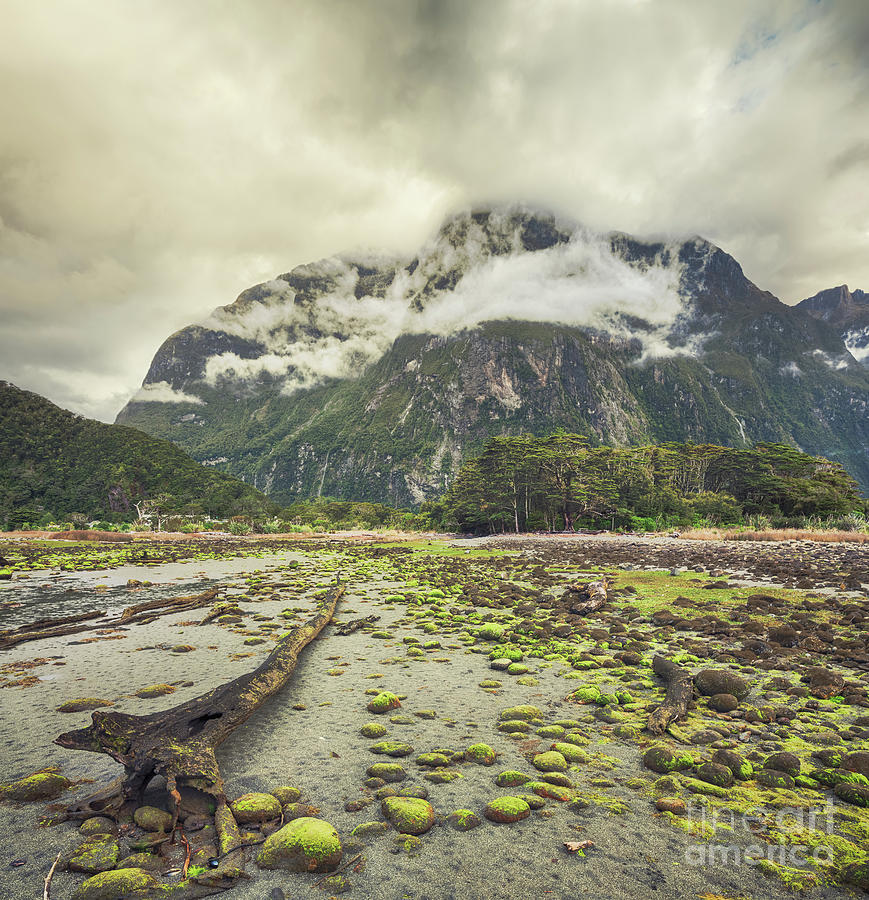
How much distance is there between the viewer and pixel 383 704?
6.19 meters

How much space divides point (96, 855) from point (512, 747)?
13.2 feet

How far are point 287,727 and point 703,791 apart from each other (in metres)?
4.82

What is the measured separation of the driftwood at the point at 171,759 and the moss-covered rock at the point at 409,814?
122 centimetres

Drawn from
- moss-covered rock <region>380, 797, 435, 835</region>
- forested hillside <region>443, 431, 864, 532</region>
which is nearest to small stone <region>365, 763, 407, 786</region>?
moss-covered rock <region>380, 797, 435, 835</region>

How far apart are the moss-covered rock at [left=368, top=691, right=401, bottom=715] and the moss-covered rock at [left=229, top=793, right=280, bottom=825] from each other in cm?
259

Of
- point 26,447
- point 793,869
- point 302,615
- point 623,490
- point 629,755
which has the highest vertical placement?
point 26,447

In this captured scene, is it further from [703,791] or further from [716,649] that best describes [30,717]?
[716,649]

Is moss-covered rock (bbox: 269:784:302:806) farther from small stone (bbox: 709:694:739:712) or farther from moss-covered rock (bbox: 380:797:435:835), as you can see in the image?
small stone (bbox: 709:694:739:712)

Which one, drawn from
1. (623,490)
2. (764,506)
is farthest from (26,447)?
(764,506)

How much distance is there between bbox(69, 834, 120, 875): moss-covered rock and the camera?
112 inches

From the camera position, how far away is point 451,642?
991cm

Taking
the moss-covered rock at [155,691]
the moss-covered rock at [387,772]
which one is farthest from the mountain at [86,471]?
the moss-covered rock at [387,772]

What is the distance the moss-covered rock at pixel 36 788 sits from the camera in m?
3.82

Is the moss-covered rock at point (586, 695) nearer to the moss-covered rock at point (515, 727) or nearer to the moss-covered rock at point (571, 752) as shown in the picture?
the moss-covered rock at point (515, 727)
